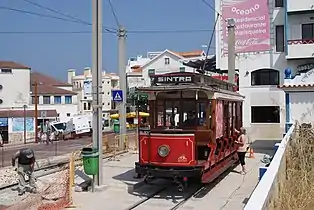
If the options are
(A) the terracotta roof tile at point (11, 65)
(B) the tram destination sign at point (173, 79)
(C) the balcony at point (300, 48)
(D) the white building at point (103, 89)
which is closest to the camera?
(B) the tram destination sign at point (173, 79)

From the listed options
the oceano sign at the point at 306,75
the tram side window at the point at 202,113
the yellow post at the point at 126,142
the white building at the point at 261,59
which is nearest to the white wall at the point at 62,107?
the white building at the point at 261,59

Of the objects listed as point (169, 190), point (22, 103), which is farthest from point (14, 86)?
point (169, 190)

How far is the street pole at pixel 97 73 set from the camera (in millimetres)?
13289

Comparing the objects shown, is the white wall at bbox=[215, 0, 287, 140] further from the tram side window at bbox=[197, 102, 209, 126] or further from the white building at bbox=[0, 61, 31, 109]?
the white building at bbox=[0, 61, 31, 109]

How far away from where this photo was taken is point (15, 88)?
59719mm

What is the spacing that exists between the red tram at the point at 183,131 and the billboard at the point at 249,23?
67.3 feet

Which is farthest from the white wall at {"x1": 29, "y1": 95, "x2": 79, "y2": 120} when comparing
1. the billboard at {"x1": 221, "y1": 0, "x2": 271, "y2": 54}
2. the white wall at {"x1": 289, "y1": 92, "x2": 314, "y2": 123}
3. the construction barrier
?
the construction barrier

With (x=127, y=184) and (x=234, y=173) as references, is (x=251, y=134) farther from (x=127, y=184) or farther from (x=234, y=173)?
(x=127, y=184)

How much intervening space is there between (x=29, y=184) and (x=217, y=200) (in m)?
5.08

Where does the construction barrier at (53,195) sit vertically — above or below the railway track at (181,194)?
above

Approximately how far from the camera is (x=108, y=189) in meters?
13.5

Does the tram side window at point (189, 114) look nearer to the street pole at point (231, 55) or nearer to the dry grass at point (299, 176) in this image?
the dry grass at point (299, 176)

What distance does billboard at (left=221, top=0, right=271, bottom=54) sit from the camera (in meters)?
33.9

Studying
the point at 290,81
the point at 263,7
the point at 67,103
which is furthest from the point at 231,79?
the point at 67,103
